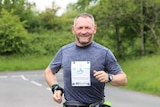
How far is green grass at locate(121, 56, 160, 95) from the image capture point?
1936 centimetres

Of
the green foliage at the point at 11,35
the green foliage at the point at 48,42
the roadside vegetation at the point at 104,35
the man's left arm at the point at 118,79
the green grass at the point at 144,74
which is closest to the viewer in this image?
the man's left arm at the point at 118,79

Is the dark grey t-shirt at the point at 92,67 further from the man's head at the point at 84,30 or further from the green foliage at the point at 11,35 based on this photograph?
the green foliage at the point at 11,35

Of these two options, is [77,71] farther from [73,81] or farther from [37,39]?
[37,39]

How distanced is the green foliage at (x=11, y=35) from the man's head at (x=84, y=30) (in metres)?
38.8

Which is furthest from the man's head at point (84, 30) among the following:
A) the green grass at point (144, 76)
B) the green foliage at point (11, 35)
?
the green foliage at point (11, 35)

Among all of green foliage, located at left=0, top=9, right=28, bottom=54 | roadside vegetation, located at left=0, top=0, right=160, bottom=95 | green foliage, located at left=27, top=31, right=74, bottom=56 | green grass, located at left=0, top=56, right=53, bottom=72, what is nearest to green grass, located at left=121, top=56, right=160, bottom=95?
roadside vegetation, located at left=0, top=0, right=160, bottom=95

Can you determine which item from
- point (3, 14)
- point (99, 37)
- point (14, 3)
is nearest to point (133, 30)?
point (99, 37)

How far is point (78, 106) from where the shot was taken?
448 centimetres

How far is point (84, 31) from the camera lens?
175 inches

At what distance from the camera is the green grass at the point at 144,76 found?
19.4 metres

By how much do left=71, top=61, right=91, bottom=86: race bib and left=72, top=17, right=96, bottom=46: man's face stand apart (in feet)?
0.61

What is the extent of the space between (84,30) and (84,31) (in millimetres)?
15

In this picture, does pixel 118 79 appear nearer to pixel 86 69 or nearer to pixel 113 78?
pixel 113 78

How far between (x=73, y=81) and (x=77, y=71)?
100 millimetres
